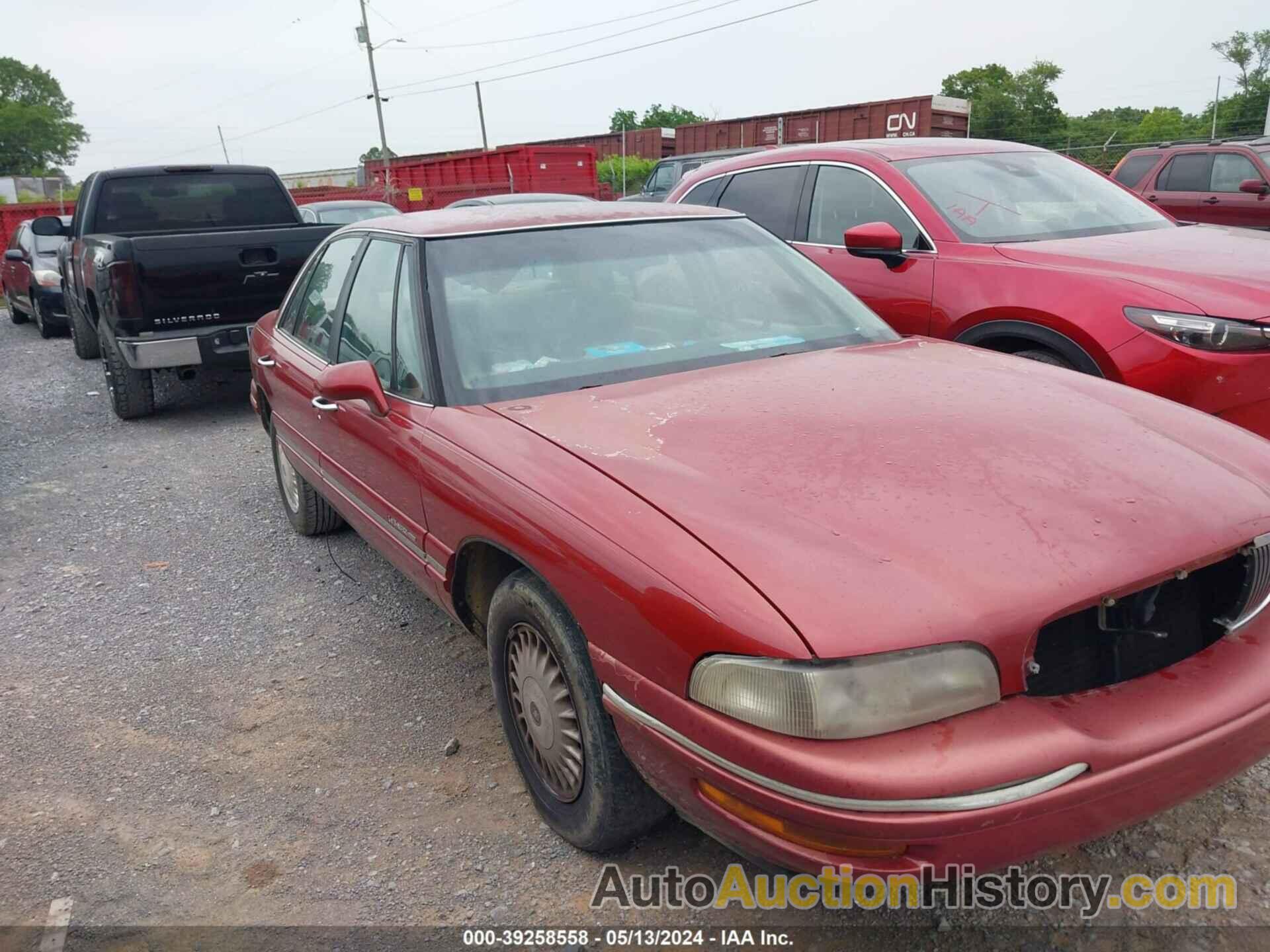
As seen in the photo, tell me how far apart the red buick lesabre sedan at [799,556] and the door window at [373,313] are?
32 millimetres

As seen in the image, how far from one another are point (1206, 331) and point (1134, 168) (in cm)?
963

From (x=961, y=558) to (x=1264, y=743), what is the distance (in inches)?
31.6

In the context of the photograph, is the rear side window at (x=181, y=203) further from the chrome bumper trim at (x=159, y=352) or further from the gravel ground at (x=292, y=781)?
the gravel ground at (x=292, y=781)

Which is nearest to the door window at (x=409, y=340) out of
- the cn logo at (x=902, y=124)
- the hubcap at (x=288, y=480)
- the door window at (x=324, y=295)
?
the door window at (x=324, y=295)

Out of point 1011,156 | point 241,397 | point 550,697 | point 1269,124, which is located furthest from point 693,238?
point 1269,124

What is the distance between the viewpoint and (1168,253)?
4348 millimetres

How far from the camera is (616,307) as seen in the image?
317cm

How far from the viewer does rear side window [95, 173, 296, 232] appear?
27.2 feet

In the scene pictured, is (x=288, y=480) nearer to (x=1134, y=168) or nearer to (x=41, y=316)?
(x=41, y=316)

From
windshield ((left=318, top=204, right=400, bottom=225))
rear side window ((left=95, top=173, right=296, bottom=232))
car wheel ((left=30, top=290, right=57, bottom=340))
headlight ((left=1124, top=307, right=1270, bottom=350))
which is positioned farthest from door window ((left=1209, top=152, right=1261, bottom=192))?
car wheel ((left=30, top=290, right=57, bottom=340))

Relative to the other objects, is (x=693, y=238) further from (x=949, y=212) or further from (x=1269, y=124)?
(x=1269, y=124)

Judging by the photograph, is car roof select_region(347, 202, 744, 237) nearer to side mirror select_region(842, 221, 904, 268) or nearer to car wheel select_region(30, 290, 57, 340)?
side mirror select_region(842, 221, 904, 268)

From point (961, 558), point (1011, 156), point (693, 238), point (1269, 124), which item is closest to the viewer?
point (961, 558)

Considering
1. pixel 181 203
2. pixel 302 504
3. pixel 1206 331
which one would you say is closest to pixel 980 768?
pixel 1206 331
